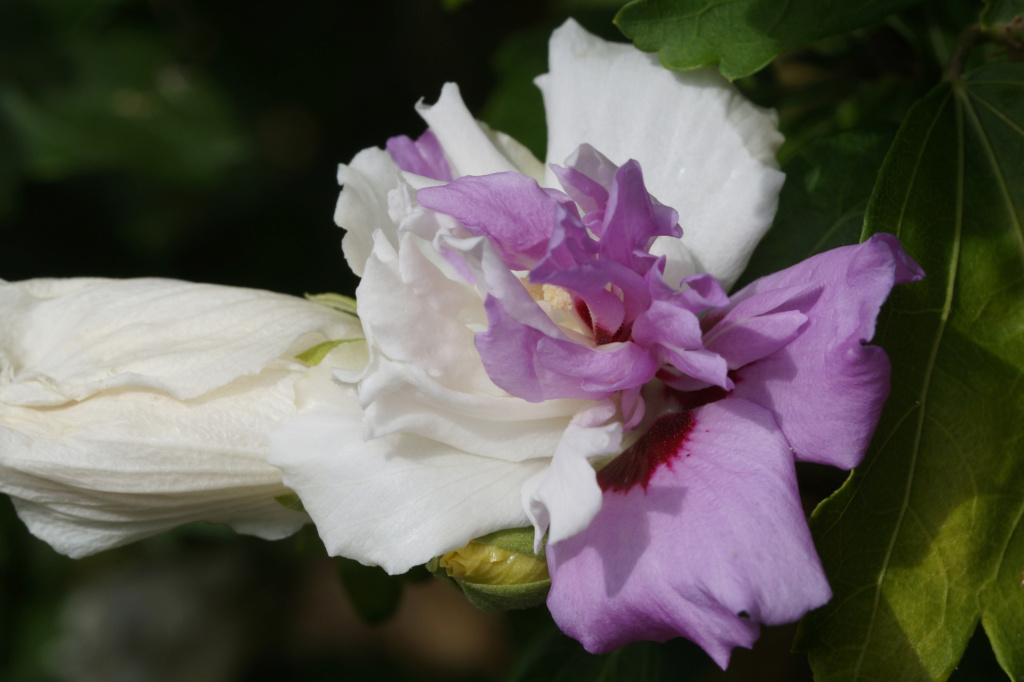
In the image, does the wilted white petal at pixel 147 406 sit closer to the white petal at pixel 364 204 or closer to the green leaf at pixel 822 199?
the white petal at pixel 364 204

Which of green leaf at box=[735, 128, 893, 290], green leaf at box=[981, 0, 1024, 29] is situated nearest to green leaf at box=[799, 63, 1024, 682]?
green leaf at box=[735, 128, 893, 290]

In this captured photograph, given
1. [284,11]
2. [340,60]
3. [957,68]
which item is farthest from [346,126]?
[957,68]

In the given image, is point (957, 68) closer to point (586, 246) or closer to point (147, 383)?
point (586, 246)

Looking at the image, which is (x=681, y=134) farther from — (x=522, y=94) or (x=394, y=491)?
(x=522, y=94)

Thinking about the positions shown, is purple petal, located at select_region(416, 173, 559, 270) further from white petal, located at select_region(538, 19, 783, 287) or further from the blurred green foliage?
the blurred green foliage

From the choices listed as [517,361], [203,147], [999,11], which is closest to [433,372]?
[517,361]

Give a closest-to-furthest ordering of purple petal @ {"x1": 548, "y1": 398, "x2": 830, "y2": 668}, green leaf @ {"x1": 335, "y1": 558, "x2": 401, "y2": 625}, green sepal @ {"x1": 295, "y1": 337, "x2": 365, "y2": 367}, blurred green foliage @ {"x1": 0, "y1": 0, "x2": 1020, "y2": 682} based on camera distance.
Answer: purple petal @ {"x1": 548, "y1": 398, "x2": 830, "y2": 668} → green sepal @ {"x1": 295, "y1": 337, "x2": 365, "y2": 367} → green leaf @ {"x1": 335, "y1": 558, "x2": 401, "y2": 625} → blurred green foliage @ {"x1": 0, "y1": 0, "x2": 1020, "y2": 682}

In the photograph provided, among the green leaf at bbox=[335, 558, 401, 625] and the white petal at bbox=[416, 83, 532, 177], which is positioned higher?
the white petal at bbox=[416, 83, 532, 177]

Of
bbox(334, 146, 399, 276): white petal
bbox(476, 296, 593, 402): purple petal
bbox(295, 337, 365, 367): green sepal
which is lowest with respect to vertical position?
bbox(295, 337, 365, 367): green sepal
